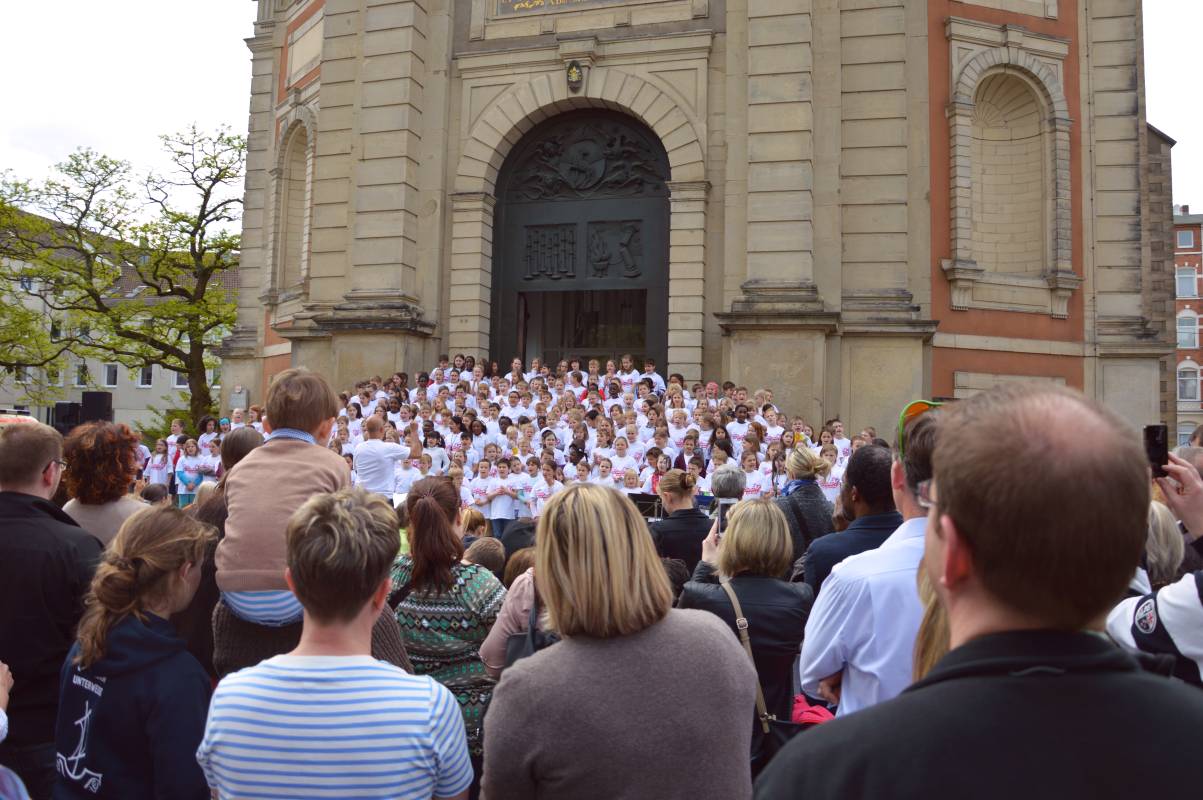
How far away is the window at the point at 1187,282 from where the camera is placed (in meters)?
67.4

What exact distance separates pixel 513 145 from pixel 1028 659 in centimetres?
2120

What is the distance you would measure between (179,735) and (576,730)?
1377 mm

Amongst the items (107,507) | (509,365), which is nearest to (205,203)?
(509,365)

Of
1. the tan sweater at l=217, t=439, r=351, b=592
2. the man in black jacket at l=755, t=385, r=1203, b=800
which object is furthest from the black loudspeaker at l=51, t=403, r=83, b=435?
the man in black jacket at l=755, t=385, r=1203, b=800

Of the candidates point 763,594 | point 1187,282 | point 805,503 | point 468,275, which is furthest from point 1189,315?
point 763,594

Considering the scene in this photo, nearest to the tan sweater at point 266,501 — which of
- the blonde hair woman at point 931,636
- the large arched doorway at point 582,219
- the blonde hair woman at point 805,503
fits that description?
the blonde hair woman at point 931,636

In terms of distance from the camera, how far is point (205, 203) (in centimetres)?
3688

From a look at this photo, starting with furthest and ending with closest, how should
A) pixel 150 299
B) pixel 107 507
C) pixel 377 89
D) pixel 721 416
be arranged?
pixel 150 299, pixel 377 89, pixel 721 416, pixel 107 507

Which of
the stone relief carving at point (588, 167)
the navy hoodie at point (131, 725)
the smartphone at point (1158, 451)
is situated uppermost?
the stone relief carving at point (588, 167)

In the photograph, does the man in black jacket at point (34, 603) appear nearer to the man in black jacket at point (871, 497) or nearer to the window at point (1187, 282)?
the man in black jacket at point (871, 497)

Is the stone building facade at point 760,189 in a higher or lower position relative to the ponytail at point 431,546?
higher

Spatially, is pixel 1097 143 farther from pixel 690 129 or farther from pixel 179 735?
pixel 179 735

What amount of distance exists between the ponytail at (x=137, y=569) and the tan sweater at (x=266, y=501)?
0.38 m

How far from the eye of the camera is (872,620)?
2.97 m
